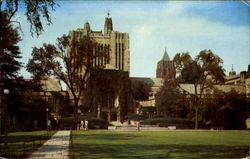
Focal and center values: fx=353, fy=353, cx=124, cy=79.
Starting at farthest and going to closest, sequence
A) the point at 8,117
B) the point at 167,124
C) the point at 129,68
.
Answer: the point at 167,124
the point at 129,68
the point at 8,117

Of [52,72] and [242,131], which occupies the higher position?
[52,72]

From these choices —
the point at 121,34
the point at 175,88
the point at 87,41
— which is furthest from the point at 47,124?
the point at 175,88

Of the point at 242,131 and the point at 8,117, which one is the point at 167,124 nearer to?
the point at 242,131

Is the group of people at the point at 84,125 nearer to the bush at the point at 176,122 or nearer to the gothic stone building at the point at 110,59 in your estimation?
the gothic stone building at the point at 110,59

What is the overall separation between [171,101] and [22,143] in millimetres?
3032

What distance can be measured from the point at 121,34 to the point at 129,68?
66cm

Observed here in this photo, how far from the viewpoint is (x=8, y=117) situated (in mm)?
6152

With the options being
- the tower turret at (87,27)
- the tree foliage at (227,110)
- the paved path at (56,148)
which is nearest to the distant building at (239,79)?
the tree foliage at (227,110)

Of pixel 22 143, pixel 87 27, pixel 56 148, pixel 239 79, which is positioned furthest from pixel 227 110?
pixel 22 143

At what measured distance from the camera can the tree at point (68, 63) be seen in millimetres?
6348

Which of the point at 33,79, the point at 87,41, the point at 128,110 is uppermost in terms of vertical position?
the point at 87,41

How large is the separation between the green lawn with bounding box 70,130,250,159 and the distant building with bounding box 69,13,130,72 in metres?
1.46

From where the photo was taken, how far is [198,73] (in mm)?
6992

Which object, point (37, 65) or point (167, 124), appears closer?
point (37, 65)
